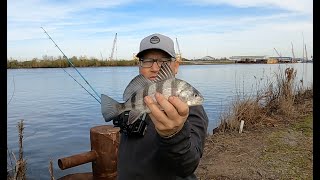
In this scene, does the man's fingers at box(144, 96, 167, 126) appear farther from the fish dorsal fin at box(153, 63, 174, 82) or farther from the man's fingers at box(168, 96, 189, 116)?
the fish dorsal fin at box(153, 63, 174, 82)

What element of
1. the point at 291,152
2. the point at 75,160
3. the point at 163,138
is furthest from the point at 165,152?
the point at 291,152

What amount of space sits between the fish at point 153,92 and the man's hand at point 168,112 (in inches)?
1.8

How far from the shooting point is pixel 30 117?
15.6 meters

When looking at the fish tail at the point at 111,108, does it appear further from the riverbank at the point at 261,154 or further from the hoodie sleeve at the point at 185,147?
the riverbank at the point at 261,154

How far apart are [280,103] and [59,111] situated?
35.8ft

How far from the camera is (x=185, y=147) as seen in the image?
2.15 meters

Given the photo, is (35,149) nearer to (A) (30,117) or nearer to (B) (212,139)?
(A) (30,117)

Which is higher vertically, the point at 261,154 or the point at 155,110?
the point at 155,110

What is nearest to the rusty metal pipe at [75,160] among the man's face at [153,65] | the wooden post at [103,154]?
the wooden post at [103,154]

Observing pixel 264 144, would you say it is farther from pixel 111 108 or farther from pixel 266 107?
pixel 111 108

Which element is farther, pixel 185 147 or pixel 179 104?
pixel 185 147

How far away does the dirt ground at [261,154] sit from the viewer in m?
6.37

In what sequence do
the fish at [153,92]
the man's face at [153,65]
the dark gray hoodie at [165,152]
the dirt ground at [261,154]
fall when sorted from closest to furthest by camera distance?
1. the fish at [153,92]
2. the dark gray hoodie at [165,152]
3. the man's face at [153,65]
4. the dirt ground at [261,154]

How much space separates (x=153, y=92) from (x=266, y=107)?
10.9m
